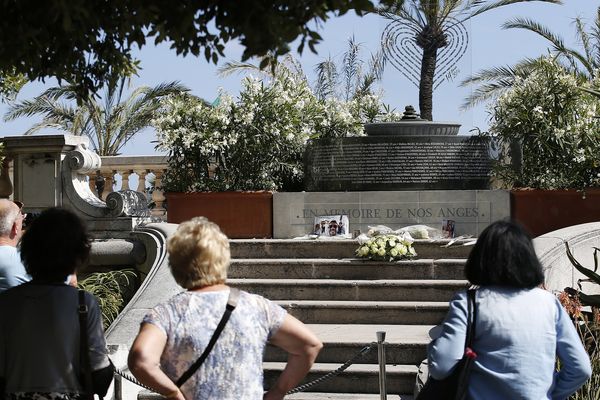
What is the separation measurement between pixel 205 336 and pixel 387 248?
797 centimetres

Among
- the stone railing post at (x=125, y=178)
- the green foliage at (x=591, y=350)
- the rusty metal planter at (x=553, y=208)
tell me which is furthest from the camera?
the stone railing post at (x=125, y=178)

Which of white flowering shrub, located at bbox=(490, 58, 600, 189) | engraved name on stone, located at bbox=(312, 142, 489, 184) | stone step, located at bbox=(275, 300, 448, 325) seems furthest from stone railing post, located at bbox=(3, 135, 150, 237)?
white flowering shrub, located at bbox=(490, 58, 600, 189)

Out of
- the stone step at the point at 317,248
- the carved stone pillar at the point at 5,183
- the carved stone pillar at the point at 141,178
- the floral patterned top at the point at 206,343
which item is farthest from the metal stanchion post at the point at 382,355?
the carved stone pillar at the point at 141,178

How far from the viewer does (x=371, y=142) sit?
47.8ft

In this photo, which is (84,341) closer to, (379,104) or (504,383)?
(504,383)

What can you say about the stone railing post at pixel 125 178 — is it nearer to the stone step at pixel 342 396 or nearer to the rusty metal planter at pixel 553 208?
the rusty metal planter at pixel 553 208

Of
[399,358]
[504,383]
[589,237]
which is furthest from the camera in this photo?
[589,237]

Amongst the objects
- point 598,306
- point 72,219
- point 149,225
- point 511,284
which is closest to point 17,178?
point 149,225

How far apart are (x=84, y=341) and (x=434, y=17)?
481 inches

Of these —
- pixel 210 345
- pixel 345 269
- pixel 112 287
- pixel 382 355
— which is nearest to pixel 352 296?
pixel 345 269

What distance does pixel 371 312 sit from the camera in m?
11.2

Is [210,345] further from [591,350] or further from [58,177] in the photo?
[58,177]

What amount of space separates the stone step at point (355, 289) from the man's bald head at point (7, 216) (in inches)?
232

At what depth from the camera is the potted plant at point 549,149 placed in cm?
1338
